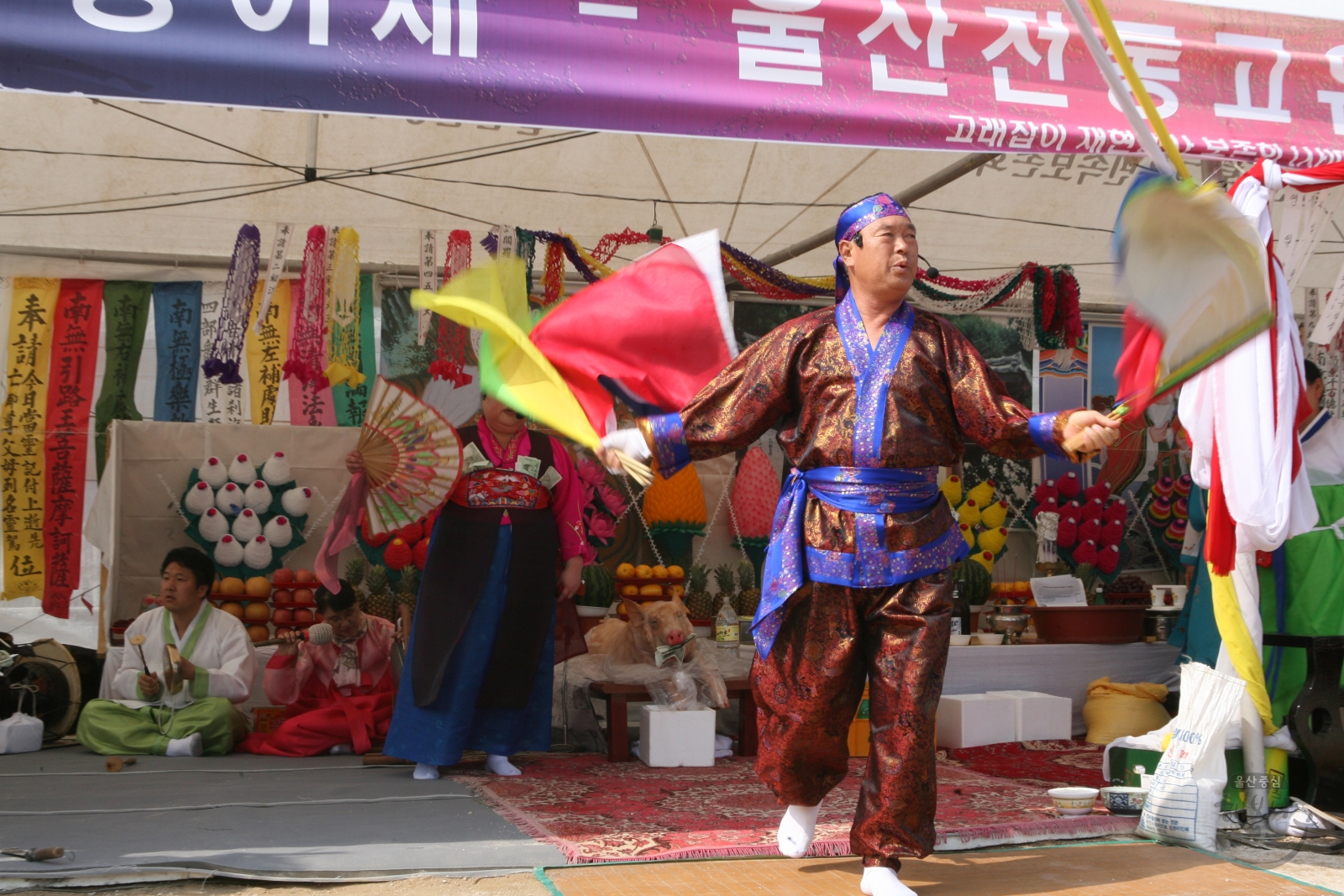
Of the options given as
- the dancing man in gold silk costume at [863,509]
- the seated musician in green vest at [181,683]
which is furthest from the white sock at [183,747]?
the dancing man in gold silk costume at [863,509]

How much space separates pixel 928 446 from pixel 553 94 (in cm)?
132

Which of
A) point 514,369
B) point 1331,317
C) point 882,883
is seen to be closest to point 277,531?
point 514,369

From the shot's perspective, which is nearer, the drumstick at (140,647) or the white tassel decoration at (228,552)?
the drumstick at (140,647)

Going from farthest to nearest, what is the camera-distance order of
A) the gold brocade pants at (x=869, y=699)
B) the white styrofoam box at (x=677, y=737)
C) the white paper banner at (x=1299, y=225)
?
the white styrofoam box at (x=677, y=737)
the white paper banner at (x=1299, y=225)
the gold brocade pants at (x=869, y=699)

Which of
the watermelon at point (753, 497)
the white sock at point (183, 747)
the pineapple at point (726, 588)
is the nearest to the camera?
the white sock at point (183, 747)

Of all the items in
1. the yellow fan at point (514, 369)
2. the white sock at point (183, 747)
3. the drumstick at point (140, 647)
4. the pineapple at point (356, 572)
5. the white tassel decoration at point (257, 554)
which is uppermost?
the yellow fan at point (514, 369)

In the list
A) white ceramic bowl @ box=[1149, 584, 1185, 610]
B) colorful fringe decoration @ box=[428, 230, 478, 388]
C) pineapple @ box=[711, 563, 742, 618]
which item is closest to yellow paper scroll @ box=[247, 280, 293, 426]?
colorful fringe decoration @ box=[428, 230, 478, 388]

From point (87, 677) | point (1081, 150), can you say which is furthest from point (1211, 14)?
point (87, 677)

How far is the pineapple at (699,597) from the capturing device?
630 centimetres

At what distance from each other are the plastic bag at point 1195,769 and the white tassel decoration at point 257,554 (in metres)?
4.54

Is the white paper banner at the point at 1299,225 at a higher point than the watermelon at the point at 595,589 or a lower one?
higher

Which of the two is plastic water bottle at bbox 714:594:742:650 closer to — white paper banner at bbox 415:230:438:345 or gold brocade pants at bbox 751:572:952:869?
white paper banner at bbox 415:230:438:345

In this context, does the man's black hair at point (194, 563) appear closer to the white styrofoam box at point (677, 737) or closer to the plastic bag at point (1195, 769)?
the white styrofoam box at point (677, 737)

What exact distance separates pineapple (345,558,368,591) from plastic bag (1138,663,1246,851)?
4.19 meters
